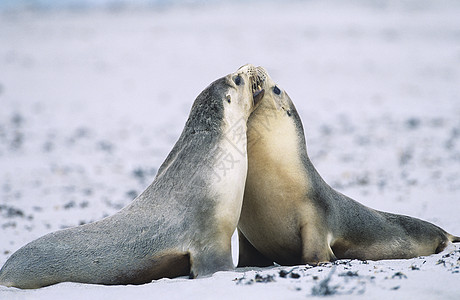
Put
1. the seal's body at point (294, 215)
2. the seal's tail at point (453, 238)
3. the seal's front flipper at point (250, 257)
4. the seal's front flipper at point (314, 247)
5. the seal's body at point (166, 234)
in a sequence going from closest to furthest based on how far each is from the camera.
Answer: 1. the seal's body at point (166, 234)
2. the seal's front flipper at point (314, 247)
3. the seal's body at point (294, 215)
4. the seal's front flipper at point (250, 257)
5. the seal's tail at point (453, 238)

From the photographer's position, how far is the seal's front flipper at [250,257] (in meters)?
5.28

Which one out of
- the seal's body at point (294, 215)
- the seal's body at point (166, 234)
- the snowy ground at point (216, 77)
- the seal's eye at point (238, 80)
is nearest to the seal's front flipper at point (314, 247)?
the seal's body at point (294, 215)

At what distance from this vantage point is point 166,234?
14.9 ft

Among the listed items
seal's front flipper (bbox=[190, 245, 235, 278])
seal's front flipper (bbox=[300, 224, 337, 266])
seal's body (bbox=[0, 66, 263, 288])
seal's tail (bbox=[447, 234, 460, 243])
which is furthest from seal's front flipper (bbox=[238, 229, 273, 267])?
seal's tail (bbox=[447, 234, 460, 243])

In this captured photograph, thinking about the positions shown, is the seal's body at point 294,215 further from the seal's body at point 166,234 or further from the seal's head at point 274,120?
the seal's body at point 166,234

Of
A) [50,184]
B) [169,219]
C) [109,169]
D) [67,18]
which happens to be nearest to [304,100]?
[109,169]

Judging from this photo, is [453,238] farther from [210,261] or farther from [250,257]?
[210,261]

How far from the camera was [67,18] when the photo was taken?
30.4 m

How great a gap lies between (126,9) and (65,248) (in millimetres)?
28993

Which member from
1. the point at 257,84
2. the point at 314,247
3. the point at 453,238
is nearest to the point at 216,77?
the point at 257,84

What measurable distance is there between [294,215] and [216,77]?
14372 millimetres

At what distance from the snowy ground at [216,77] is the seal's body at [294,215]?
328 mm

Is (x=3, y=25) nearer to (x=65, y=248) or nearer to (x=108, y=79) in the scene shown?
(x=108, y=79)

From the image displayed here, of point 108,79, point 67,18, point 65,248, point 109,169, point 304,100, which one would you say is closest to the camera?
point 65,248
